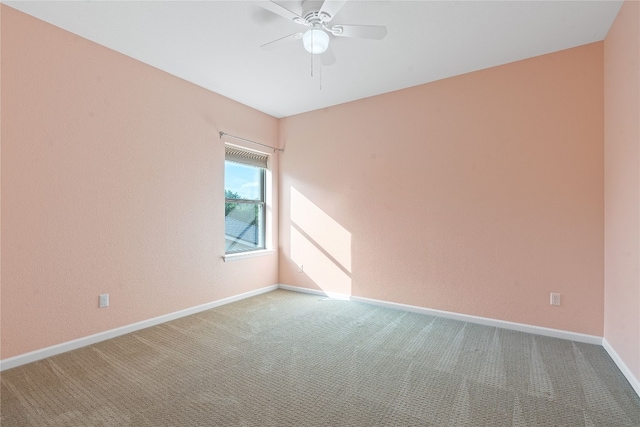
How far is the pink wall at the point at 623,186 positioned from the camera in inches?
79.6

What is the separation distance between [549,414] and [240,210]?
3.76 metres

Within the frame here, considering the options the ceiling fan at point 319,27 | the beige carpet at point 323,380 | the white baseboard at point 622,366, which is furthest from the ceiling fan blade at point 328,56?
the white baseboard at point 622,366

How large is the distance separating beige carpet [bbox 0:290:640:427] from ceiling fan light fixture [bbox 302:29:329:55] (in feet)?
7.94

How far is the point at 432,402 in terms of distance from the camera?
187 cm

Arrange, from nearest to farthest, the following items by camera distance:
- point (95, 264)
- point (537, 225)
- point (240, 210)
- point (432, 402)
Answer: point (432, 402)
point (95, 264)
point (537, 225)
point (240, 210)

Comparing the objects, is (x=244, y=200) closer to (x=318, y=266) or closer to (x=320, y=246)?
(x=320, y=246)

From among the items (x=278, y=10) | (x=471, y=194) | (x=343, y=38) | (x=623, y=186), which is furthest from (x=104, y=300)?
(x=623, y=186)

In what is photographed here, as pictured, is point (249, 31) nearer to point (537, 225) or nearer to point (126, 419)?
point (126, 419)

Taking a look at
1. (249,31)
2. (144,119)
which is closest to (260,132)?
(144,119)

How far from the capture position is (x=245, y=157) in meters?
4.31

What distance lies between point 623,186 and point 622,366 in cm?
130

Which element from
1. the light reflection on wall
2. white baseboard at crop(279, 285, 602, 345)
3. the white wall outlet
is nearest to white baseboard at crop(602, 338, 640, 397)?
white baseboard at crop(279, 285, 602, 345)

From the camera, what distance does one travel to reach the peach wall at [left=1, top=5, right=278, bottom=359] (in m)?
2.29

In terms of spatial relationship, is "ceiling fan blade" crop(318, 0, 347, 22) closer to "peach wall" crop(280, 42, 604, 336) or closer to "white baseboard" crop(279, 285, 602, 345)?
"peach wall" crop(280, 42, 604, 336)
